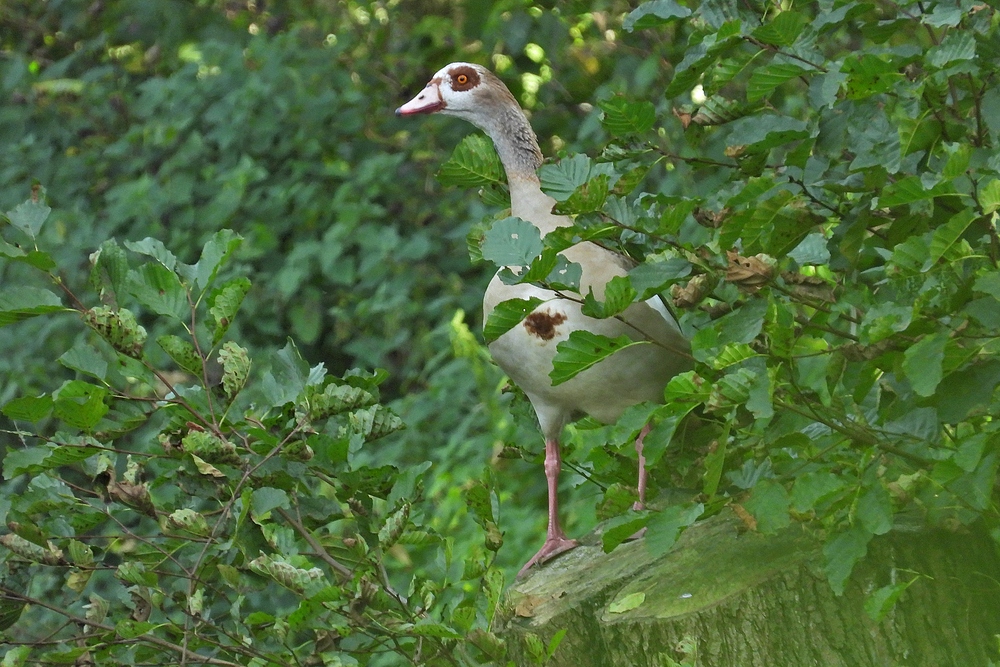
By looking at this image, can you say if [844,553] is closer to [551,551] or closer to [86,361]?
[551,551]

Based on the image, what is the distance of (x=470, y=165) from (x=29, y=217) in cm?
79

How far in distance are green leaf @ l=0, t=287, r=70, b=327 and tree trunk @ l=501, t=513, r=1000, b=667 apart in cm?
112

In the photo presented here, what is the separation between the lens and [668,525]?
2016 millimetres

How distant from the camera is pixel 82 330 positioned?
6680mm

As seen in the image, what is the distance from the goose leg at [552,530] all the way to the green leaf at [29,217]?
4.11 feet

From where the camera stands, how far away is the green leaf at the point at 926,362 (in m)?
1.79

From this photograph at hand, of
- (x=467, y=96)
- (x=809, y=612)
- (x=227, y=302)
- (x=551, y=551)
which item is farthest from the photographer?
(x=467, y=96)

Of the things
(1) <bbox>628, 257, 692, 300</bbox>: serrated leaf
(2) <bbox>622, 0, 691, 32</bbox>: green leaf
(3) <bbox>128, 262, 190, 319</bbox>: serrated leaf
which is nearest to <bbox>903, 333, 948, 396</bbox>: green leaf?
(1) <bbox>628, 257, 692, 300</bbox>: serrated leaf

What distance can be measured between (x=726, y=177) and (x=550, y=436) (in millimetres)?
952

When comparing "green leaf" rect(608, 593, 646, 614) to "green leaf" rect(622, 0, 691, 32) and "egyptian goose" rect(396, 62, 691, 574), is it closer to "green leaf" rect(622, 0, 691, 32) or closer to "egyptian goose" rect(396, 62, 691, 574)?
"egyptian goose" rect(396, 62, 691, 574)

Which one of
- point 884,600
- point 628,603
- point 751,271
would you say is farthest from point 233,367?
point 884,600

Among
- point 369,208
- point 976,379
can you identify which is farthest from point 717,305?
point 369,208

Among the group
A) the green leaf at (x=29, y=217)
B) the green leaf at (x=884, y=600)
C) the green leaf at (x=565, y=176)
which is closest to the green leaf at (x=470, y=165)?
the green leaf at (x=565, y=176)

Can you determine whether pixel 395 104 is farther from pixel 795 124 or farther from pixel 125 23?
pixel 795 124
